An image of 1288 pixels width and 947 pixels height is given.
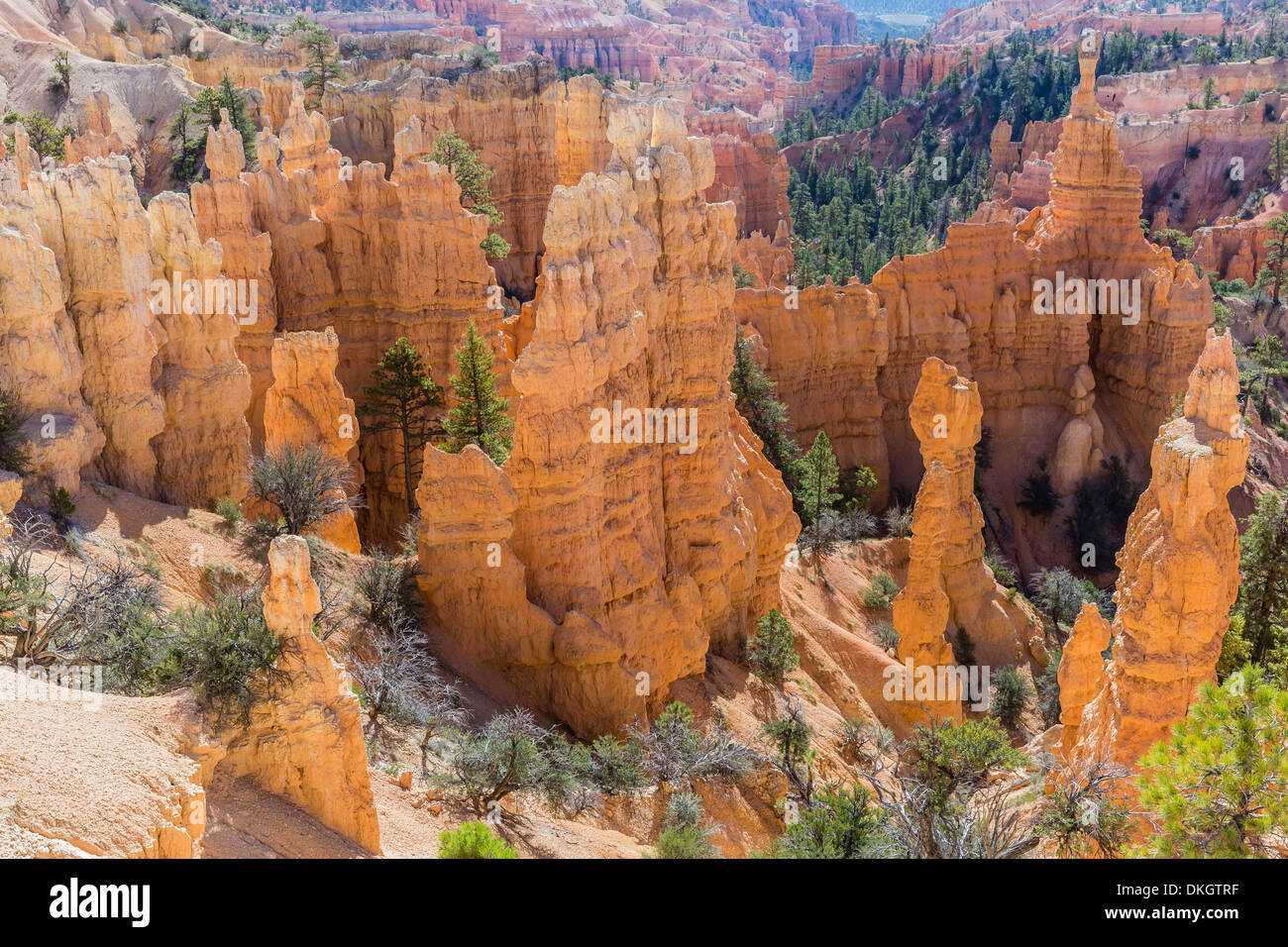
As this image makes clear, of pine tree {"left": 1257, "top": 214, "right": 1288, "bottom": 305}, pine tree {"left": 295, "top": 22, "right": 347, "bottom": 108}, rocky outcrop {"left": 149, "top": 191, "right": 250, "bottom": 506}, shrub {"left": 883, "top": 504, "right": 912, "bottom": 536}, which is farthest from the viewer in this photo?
pine tree {"left": 1257, "top": 214, "right": 1288, "bottom": 305}

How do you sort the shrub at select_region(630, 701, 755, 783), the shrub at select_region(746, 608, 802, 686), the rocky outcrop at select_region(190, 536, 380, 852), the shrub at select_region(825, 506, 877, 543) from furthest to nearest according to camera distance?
1. the shrub at select_region(825, 506, 877, 543)
2. the shrub at select_region(746, 608, 802, 686)
3. the shrub at select_region(630, 701, 755, 783)
4. the rocky outcrop at select_region(190, 536, 380, 852)

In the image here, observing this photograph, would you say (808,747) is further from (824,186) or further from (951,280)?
(824,186)

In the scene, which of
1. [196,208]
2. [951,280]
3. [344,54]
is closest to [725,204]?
[196,208]

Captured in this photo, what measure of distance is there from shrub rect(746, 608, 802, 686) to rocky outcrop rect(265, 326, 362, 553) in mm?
8295

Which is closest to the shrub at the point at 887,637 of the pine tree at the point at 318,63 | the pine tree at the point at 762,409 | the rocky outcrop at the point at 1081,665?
the pine tree at the point at 762,409

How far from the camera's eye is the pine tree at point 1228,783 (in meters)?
11.1

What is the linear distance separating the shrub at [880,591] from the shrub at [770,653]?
23.7 feet

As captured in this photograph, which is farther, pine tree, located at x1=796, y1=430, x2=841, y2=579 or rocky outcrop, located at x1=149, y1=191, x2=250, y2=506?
pine tree, located at x1=796, y1=430, x2=841, y2=579

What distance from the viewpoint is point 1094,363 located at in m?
46.8

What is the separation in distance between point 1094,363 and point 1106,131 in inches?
343

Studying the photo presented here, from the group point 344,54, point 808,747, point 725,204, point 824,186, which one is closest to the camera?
point 808,747

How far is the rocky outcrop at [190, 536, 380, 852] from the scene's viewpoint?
12281mm

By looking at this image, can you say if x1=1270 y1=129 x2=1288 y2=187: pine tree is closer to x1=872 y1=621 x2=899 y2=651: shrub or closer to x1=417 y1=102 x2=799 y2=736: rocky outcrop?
x1=872 y1=621 x2=899 y2=651: shrub

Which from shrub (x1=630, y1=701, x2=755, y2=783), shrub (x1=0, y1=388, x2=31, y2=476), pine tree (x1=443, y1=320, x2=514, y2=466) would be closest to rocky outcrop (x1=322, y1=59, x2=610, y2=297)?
pine tree (x1=443, y1=320, x2=514, y2=466)
